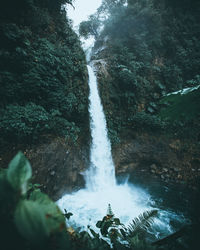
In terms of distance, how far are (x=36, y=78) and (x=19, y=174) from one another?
4140 mm

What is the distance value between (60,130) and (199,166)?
23.6 feet

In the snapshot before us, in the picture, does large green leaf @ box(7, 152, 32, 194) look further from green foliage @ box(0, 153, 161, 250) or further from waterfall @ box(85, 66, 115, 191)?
waterfall @ box(85, 66, 115, 191)

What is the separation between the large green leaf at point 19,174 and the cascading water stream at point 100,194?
3755mm

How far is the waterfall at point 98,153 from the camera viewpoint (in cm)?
521

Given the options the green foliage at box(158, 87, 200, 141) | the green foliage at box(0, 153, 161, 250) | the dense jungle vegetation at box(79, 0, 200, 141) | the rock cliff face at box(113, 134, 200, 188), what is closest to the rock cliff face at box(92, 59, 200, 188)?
the rock cliff face at box(113, 134, 200, 188)

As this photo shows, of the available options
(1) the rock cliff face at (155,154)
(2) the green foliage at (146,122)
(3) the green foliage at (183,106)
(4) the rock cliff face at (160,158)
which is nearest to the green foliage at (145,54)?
(2) the green foliage at (146,122)

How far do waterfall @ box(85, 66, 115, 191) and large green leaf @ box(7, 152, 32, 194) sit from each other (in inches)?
184

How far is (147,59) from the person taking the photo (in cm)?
894

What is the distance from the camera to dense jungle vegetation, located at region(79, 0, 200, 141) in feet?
23.8

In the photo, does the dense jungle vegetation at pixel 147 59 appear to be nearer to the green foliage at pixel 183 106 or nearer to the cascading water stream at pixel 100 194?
the cascading water stream at pixel 100 194

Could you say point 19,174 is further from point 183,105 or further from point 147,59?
point 147,59

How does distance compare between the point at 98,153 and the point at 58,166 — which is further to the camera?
the point at 98,153

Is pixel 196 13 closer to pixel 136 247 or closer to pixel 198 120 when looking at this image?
pixel 198 120

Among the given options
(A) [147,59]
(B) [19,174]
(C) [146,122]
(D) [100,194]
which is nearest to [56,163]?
(D) [100,194]
